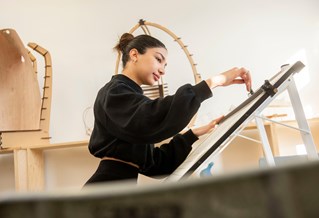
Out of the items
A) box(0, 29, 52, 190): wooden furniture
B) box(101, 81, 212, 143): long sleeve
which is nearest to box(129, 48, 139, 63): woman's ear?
box(101, 81, 212, 143): long sleeve

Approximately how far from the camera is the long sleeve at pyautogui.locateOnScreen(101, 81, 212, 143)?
0.94 metres

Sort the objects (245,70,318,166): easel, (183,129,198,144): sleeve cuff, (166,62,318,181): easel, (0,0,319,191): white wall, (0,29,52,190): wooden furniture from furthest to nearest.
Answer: (0,0,319,191): white wall, (0,29,52,190): wooden furniture, (183,129,198,144): sleeve cuff, (245,70,318,166): easel, (166,62,318,181): easel

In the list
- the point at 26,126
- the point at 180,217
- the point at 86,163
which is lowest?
the point at 86,163

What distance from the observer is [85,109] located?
228 cm

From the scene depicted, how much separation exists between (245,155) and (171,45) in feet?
2.87

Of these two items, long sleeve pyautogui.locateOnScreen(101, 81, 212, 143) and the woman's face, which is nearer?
long sleeve pyautogui.locateOnScreen(101, 81, 212, 143)

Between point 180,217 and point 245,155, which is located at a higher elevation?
point 180,217

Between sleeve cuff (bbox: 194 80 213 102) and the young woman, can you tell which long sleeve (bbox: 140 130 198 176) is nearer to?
the young woman

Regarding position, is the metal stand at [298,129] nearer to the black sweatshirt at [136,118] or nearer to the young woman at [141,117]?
the young woman at [141,117]

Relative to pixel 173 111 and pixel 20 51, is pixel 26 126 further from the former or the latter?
pixel 173 111

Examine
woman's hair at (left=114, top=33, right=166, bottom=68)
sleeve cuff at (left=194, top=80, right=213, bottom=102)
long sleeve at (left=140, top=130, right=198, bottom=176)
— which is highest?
woman's hair at (left=114, top=33, right=166, bottom=68)

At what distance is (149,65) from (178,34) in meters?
1.17

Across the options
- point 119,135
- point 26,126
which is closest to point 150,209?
point 119,135

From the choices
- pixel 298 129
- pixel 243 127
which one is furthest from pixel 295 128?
pixel 243 127
